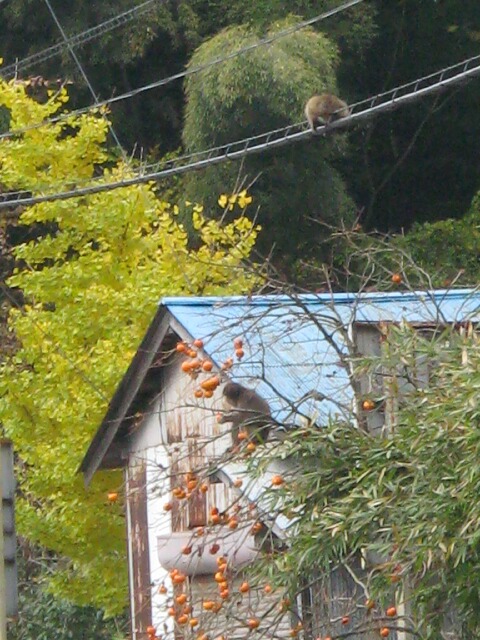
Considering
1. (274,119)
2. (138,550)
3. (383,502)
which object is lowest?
(383,502)

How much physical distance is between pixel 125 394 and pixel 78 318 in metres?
1.77

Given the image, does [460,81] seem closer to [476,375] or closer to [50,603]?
[476,375]

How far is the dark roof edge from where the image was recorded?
13.5 metres

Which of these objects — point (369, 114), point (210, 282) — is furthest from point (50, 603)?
point (369, 114)

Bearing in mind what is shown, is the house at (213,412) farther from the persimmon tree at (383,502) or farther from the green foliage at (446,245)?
the green foliage at (446,245)

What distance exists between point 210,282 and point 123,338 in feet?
5.09

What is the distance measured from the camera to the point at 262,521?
9164 mm

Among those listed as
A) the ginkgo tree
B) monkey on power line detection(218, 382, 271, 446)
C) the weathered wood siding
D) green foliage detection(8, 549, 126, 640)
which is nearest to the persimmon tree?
monkey on power line detection(218, 382, 271, 446)

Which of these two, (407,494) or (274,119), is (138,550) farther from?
(274,119)

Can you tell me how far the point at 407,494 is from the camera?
26.7 feet

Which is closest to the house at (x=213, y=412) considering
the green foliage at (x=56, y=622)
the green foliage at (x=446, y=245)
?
the green foliage at (x=56, y=622)

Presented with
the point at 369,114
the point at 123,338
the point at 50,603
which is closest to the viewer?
the point at 369,114

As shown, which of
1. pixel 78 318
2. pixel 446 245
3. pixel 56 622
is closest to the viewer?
pixel 78 318

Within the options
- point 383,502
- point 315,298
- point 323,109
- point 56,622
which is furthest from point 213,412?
point 56,622
